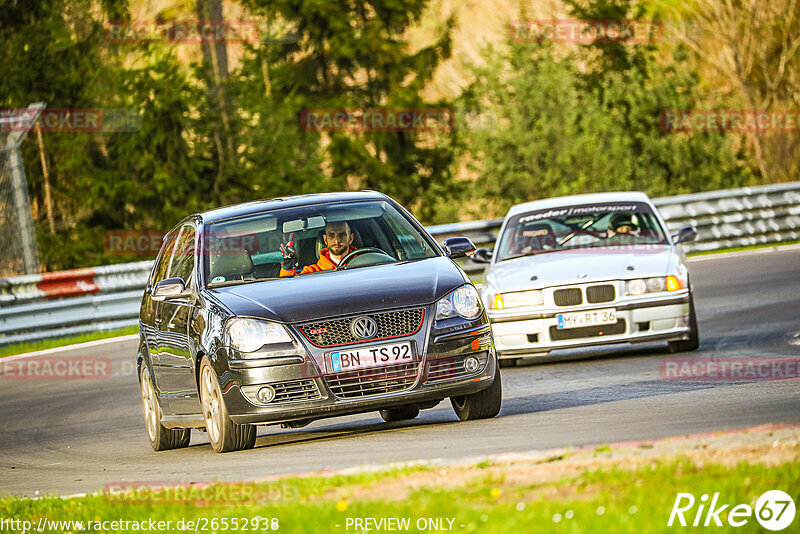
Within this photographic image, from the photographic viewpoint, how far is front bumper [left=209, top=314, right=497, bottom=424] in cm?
851

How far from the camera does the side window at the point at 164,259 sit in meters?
10.9

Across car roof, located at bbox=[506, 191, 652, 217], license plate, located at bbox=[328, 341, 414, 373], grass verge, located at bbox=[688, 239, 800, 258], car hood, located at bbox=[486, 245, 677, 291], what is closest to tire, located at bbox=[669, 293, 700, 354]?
car hood, located at bbox=[486, 245, 677, 291]

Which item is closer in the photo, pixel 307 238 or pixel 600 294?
pixel 307 238

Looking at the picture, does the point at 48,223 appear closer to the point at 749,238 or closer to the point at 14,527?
the point at 749,238

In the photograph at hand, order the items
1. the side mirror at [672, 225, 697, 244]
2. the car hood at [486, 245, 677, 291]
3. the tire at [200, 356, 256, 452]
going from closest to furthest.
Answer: the tire at [200, 356, 256, 452]
the car hood at [486, 245, 677, 291]
the side mirror at [672, 225, 697, 244]

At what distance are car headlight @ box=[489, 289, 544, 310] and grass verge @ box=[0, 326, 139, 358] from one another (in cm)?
852

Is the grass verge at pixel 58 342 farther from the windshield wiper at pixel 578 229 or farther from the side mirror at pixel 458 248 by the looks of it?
the side mirror at pixel 458 248

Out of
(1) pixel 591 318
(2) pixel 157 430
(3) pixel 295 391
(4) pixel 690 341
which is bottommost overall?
(4) pixel 690 341

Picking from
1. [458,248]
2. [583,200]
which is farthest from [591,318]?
[458,248]

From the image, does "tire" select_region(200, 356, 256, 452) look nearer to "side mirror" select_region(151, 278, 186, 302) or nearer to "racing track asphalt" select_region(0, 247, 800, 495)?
"racing track asphalt" select_region(0, 247, 800, 495)

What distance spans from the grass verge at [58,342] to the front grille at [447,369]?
38.5 feet

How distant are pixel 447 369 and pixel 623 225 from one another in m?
5.95

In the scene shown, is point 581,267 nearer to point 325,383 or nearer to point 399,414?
point 399,414

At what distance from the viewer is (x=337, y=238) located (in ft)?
31.9
